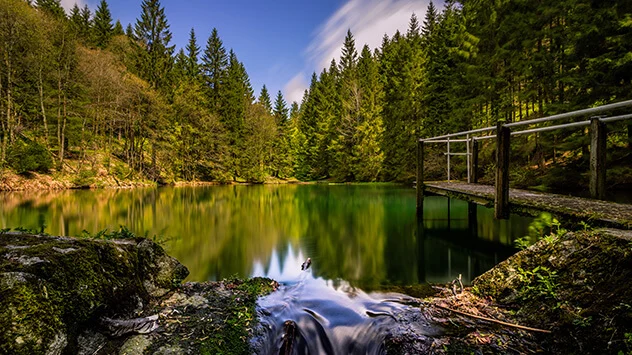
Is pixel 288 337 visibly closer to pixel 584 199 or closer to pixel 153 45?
pixel 584 199

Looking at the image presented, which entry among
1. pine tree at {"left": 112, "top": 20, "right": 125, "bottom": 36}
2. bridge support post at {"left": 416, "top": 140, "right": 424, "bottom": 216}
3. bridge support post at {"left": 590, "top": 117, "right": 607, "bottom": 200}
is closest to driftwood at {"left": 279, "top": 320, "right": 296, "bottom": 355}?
bridge support post at {"left": 590, "top": 117, "right": 607, "bottom": 200}

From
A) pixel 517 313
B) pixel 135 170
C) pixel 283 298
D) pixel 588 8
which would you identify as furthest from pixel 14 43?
pixel 588 8

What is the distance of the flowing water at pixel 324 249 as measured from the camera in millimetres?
3943

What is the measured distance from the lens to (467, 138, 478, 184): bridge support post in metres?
10.1

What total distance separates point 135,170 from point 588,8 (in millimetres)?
34917

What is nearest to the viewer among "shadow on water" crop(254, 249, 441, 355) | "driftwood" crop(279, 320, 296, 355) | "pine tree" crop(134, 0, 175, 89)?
"driftwood" crop(279, 320, 296, 355)

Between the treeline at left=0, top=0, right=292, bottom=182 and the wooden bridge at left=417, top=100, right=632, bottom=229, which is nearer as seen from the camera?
the wooden bridge at left=417, top=100, right=632, bottom=229

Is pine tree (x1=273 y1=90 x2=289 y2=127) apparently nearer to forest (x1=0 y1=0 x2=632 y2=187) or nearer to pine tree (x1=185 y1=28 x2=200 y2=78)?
forest (x1=0 y1=0 x2=632 y2=187)

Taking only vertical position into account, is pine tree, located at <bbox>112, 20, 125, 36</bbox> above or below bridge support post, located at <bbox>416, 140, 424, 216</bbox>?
above

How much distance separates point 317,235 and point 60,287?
27.0ft

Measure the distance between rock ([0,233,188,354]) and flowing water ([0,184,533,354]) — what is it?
1648 mm

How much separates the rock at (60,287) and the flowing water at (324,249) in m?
1.65

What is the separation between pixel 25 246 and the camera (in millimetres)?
3010

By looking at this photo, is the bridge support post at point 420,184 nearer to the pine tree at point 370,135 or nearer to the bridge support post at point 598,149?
the bridge support post at point 598,149
